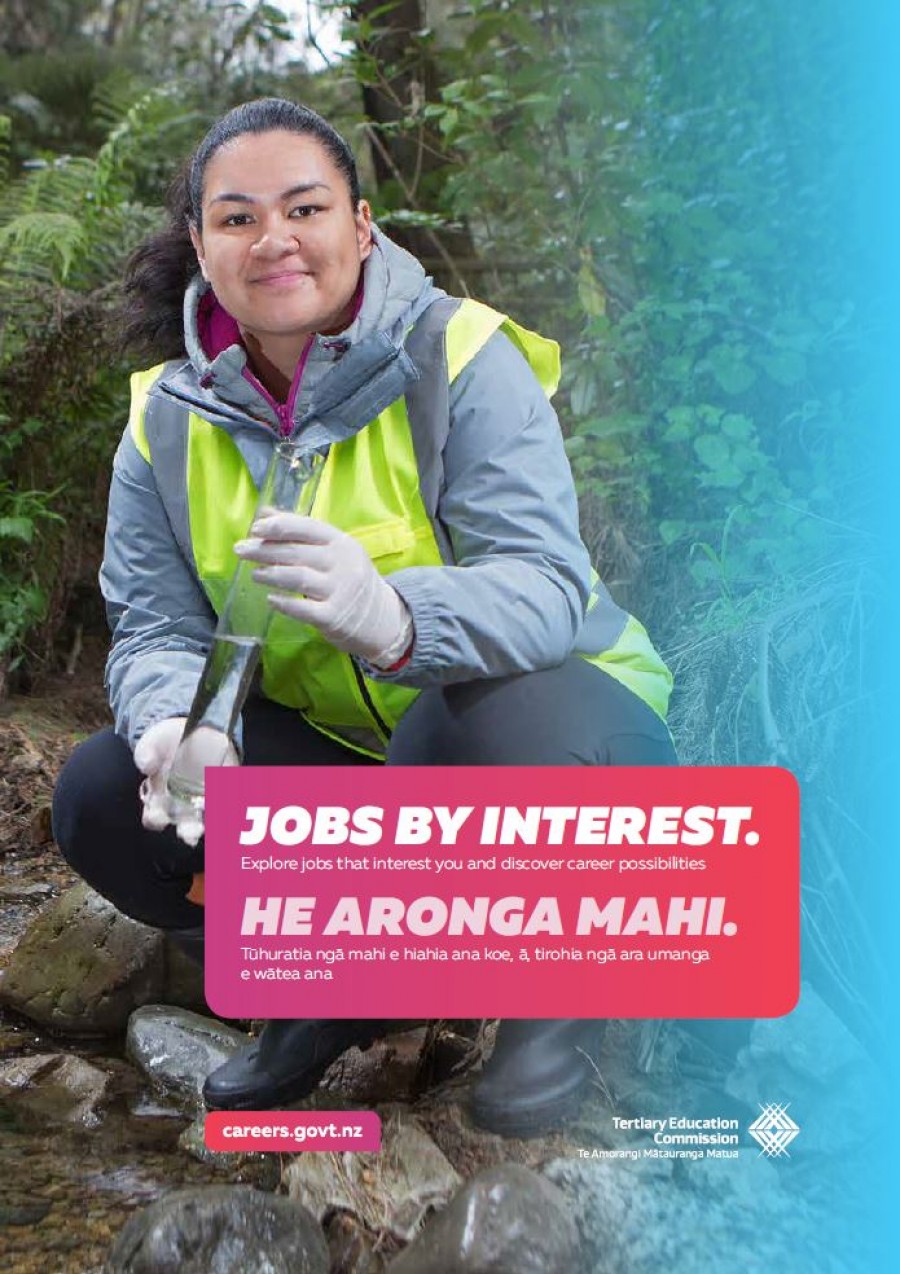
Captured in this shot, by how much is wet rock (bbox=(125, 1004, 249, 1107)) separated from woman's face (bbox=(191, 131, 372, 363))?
41.8 inches

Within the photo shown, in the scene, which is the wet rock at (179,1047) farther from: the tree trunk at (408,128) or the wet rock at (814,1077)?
the tree trunk at (408,128)

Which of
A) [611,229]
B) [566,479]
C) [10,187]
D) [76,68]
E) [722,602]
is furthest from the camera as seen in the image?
[76,68]

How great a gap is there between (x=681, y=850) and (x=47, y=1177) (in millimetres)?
907

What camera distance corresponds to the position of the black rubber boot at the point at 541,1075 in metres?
1.57

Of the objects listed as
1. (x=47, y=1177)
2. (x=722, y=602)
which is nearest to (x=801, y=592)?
(x=722, y=602)

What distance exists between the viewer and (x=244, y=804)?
1538 mm

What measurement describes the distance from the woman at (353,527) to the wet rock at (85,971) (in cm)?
44

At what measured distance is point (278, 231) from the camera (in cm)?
155

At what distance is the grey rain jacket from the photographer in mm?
1499

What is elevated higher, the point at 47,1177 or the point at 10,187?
the point at 10,187

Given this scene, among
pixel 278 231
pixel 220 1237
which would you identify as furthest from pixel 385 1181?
pixel 278 231

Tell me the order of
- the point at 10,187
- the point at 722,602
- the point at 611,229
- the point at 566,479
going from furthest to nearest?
1. the point at 10,187
2. the point at 611,229
3. the point at 722,602
4. the point at 566,479

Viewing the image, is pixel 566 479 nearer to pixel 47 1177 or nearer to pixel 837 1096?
pixel 837 1096

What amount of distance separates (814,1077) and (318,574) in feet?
2.68
